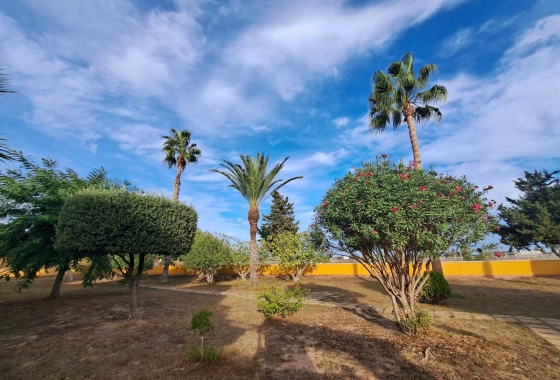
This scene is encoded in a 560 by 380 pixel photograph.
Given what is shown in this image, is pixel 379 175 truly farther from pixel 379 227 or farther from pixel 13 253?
pixel 13 253

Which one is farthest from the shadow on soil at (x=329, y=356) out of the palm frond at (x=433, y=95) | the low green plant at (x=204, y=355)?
the palm frond at (x=433, y=95)

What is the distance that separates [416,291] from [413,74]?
1198cm

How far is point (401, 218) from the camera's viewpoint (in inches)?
228

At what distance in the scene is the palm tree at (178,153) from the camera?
24.0m

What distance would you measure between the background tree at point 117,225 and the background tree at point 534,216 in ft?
86.0

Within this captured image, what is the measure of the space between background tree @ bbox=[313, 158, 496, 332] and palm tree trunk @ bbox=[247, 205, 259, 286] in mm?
12759

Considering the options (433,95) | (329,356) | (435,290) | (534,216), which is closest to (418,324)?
(329,356)

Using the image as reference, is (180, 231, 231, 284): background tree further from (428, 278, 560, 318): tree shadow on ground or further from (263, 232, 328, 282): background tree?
(428, 278, 560, 318): tree shadow on ground

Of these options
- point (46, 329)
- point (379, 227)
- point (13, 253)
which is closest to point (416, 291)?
point (379, 227)

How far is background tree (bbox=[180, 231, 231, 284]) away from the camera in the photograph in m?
20.9

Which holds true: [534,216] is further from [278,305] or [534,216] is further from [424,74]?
[278,305]

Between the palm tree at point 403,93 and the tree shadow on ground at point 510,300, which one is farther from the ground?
the palm tree at point 403,93

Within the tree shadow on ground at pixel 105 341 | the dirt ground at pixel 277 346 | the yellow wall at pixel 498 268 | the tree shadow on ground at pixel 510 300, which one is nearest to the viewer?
the dirt ground at pixel 277 346

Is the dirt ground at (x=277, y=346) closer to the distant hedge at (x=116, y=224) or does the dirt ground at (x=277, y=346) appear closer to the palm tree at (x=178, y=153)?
the distant hedge at (x=116, y=224)
